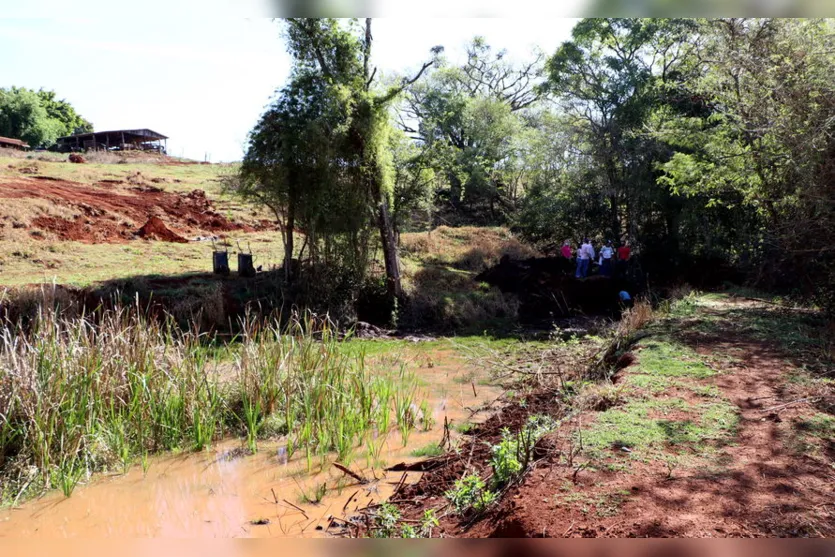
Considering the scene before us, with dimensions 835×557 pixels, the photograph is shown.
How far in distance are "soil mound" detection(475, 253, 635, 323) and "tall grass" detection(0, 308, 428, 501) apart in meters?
10.1

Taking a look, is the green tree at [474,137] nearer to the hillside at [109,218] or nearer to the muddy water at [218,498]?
the hillside at [109,218]

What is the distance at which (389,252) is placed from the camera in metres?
15.3

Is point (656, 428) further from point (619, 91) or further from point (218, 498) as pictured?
point (619, 91)

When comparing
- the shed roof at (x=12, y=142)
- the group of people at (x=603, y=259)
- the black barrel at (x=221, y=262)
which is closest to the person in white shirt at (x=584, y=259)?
the group of people at (x=603, y=259)

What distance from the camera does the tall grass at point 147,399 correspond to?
193 inches

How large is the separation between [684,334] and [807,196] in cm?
249

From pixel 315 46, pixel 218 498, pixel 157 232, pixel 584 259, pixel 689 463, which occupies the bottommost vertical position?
pixel 218 498

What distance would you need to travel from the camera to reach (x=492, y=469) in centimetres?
417

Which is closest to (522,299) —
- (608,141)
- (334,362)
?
(608,141)

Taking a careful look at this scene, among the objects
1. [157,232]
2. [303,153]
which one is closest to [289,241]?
[303,153]

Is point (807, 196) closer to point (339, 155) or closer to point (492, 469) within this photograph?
point (492, 469)

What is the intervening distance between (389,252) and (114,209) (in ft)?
30.9

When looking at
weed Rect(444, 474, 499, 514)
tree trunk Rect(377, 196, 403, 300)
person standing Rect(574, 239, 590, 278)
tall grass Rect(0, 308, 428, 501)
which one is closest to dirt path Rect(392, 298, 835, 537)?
weed Rect(444, 474, 499, 514)

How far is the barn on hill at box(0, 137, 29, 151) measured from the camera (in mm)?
20089
